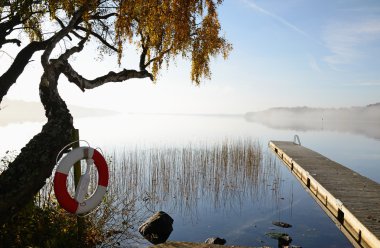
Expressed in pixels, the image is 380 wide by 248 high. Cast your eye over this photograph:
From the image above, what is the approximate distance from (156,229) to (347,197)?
4.16 m

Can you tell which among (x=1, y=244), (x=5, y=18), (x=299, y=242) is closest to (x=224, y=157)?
(x=299, y=242)

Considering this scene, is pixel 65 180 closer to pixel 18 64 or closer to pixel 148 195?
pixel 18 64

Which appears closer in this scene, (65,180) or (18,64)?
(65,180)

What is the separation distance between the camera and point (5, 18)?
8617 millimetres

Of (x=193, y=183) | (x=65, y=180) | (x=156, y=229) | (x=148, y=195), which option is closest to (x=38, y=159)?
(x=65, y=180)

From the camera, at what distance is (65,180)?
4.34 m

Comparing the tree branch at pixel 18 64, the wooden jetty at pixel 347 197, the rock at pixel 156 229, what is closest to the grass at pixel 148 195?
the rock at pixel 156 229

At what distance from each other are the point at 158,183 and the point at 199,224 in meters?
2.66

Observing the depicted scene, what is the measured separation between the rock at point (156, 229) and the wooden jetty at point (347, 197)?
3649mm

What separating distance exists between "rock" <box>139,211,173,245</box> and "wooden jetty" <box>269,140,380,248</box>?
12.0 ft

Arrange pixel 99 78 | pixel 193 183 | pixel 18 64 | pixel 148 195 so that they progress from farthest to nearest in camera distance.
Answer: pixel 193 183, pixel 148 195, pixel 18 64, pixel 99 78

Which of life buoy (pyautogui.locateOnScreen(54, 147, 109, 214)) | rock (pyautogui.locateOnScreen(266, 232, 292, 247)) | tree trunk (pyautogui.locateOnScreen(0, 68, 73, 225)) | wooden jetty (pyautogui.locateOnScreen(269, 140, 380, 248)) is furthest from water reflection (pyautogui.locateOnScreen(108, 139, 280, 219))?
life buoy (pyautogui.locateOnScreen(54, 147, 109, 214))

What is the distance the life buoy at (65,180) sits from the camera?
14.1 ft

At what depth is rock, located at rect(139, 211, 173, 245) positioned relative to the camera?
7.69 meters
